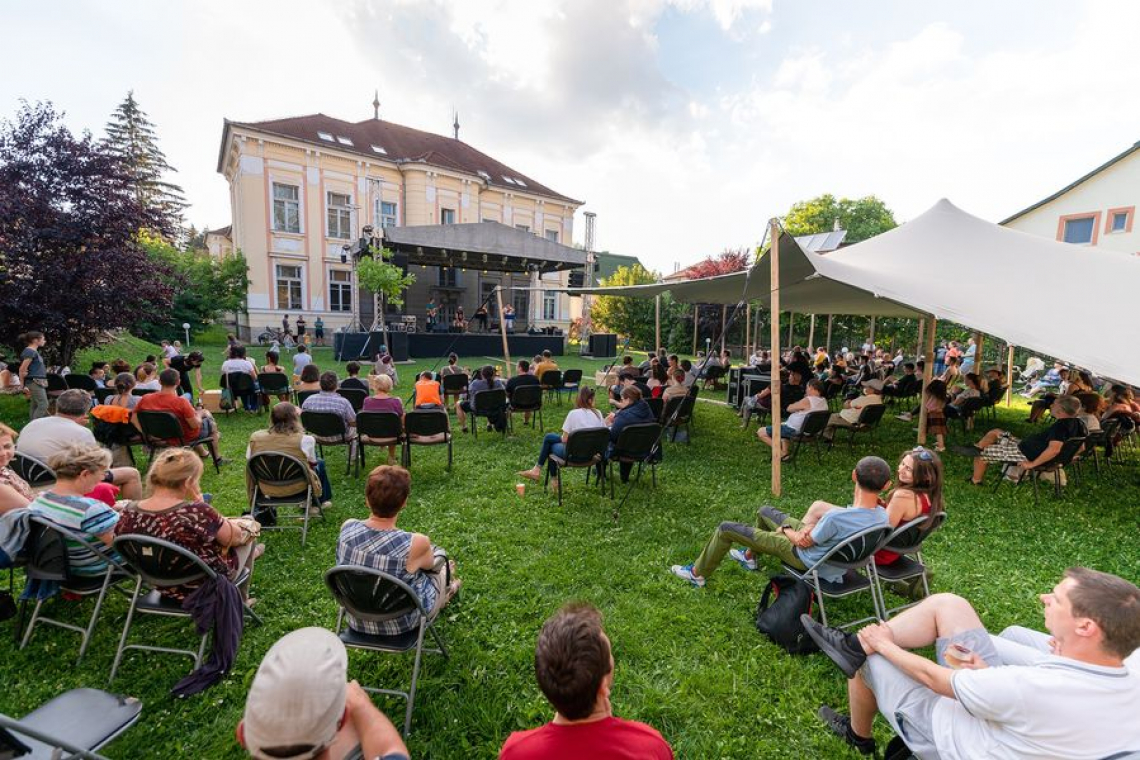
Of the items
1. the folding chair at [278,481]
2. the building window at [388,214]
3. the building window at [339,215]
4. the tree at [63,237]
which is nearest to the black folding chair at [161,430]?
the folding chair at [278,481]

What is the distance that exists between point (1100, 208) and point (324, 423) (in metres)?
26.4

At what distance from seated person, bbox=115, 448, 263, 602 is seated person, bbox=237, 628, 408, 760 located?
1671mm

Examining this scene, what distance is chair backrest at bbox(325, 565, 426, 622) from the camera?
2.09 meters

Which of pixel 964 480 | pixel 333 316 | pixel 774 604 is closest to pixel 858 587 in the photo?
pixel 774 604

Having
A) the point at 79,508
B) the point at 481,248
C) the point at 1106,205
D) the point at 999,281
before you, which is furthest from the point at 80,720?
the point at 1106,205

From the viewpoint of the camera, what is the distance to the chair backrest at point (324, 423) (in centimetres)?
522

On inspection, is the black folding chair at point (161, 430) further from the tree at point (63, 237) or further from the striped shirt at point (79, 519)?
the tree at point (63, 237)

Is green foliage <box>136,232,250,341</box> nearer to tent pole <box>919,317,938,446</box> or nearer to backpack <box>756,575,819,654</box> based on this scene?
tent pole <box>919,317,938,446</box>

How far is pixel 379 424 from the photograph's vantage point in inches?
210

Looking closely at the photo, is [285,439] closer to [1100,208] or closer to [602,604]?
[602,604]

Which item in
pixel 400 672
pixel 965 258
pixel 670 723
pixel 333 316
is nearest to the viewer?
pixel 670 723

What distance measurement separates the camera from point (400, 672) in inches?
103

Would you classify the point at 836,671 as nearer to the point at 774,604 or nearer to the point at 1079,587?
the point at 774,604

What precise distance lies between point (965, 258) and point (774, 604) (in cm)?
631
